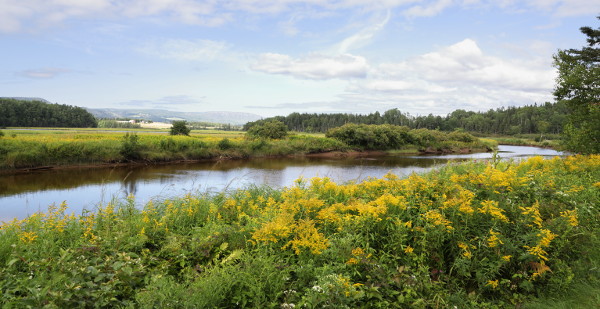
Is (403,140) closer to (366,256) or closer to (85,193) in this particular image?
(85,193)

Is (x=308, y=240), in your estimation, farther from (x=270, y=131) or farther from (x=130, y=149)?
(x=270, y=131)

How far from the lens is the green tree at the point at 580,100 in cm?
1273

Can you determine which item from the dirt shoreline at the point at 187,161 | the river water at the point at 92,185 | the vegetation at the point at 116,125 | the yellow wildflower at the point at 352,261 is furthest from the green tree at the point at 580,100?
the vegetation at the point at 116,125

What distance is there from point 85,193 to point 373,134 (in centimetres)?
3834

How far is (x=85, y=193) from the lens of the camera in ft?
52.0

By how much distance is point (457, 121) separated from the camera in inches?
4894

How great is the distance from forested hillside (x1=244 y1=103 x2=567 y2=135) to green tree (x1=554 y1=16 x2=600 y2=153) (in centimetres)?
6791

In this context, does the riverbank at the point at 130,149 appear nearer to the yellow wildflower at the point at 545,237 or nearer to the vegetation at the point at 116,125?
the yellow wildflower at the point at 545,237

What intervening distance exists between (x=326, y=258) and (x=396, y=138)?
1959 inches

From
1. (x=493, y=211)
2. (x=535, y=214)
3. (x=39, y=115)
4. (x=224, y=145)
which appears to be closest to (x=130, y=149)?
(x=224, y=145)

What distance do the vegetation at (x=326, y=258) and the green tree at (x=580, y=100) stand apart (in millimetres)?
10132

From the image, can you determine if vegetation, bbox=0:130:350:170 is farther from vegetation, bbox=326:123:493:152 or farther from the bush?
vegetation, bbox=326:123:493:152

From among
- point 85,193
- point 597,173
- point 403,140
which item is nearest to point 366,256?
point 597,173

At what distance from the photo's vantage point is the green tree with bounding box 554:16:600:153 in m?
12.7
